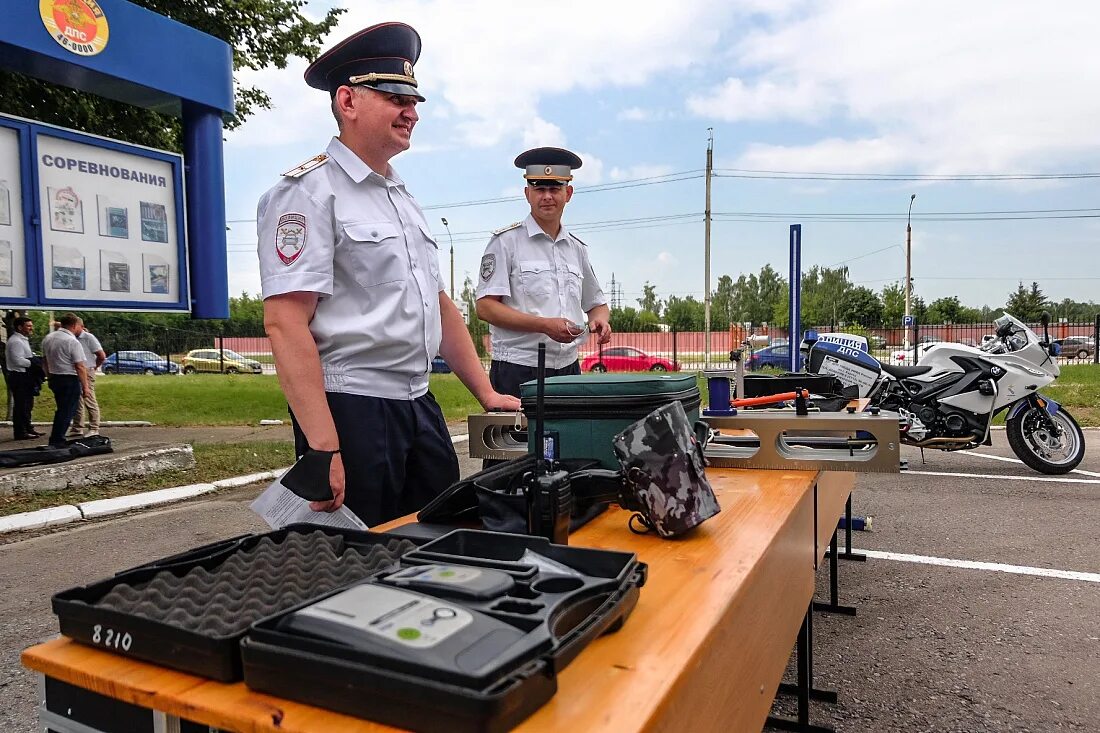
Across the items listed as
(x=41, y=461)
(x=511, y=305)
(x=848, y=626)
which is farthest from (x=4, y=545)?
(x=848, y=626)

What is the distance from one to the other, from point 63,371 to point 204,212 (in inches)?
143

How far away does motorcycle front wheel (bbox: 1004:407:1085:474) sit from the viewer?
262 inches

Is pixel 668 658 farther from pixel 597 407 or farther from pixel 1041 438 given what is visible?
pixel 1041 438

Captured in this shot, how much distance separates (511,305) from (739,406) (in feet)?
4.13

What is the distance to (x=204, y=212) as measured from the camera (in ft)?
25.6

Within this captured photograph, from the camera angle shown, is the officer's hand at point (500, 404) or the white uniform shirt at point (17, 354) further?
the white uniform shirt at point (17, 354)

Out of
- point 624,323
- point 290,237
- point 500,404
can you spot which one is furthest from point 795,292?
point 624,323

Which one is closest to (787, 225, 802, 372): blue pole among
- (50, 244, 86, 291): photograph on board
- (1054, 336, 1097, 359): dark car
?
(50, 244, 86, 291): photograph on board

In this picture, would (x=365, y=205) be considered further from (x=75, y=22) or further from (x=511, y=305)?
(x=75, y=22)

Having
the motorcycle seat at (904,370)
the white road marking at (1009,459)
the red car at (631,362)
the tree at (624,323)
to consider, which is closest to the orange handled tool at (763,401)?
the motorcycle seat at (904,370)

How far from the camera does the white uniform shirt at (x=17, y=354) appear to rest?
11.0 meters

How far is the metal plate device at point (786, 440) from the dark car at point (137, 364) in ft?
124

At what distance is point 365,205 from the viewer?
2.10m

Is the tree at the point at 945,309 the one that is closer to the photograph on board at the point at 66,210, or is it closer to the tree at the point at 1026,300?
the tree at the point at 1026,300
